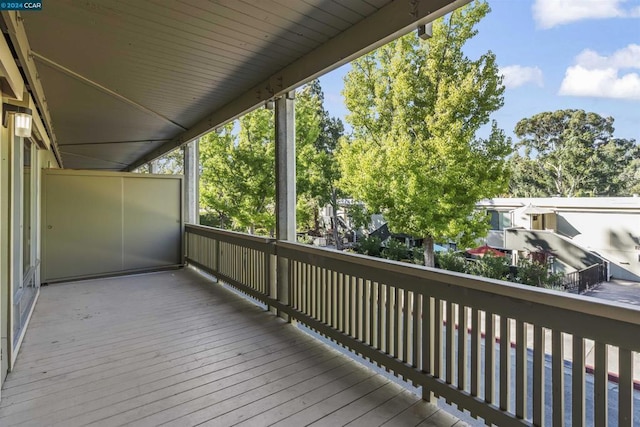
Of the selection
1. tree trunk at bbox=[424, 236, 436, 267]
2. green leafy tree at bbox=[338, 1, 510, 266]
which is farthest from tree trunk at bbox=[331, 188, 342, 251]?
tree trunk at bbox=[424, 236, 436, 267]

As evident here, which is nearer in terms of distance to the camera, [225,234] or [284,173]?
[284,173]

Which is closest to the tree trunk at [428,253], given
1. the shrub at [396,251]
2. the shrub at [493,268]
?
the shrub at [396,251]

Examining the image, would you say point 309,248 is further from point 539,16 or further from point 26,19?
point 539,16

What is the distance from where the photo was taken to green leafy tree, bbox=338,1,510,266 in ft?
22.9

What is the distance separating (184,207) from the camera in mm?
6492

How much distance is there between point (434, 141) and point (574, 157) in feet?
10.1

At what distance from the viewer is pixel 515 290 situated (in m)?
1.64

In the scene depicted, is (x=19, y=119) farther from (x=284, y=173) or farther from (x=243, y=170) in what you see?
(x=243, y=170)

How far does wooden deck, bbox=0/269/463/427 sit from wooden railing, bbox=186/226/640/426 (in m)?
0.24

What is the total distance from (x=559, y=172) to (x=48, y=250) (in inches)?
301

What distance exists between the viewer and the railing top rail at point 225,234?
4.00 m

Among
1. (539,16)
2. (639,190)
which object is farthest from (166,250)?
(539,16)

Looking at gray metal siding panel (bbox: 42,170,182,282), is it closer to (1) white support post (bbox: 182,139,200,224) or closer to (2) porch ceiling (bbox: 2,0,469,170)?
(1) white support post (bbox: 182,139,200,224)

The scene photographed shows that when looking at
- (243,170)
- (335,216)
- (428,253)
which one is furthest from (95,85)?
(335,216)
